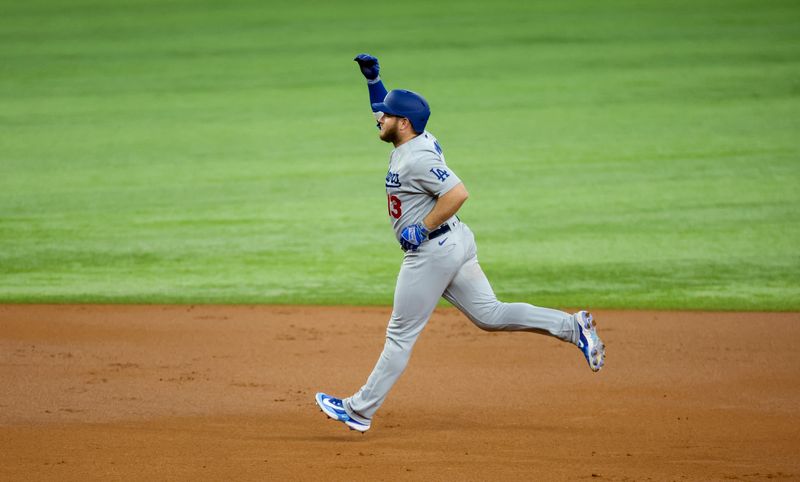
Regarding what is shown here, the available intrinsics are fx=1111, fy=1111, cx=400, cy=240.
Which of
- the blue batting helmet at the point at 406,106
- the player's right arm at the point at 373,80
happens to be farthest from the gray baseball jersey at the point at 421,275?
the player's right arm at the point at 373,80

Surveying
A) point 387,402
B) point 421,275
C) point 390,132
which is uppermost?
point 390,132

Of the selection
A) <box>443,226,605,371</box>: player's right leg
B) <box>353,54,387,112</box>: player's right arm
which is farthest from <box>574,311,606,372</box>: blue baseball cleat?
<box>353,54,387,112</box>: player's right arm

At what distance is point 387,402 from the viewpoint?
20.9 feet

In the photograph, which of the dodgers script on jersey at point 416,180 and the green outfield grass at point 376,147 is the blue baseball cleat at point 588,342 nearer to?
the dodgers script on jersey at point 416,180

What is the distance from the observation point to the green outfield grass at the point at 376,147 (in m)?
9.95

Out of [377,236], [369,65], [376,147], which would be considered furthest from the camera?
[376,147]

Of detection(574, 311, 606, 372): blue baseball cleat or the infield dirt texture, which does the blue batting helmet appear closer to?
detection(574, 311, 606, 372): blue baseball cleat

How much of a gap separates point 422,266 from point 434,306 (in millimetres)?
210

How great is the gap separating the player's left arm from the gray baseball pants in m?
0.17

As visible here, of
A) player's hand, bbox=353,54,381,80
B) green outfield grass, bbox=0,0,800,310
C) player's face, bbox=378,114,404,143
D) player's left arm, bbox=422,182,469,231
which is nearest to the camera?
player's left arm, bbox=422,182,469,231

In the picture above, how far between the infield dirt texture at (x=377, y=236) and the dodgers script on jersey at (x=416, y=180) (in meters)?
1.13

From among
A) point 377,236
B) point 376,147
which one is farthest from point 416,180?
point 376,147

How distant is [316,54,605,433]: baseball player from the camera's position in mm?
5281

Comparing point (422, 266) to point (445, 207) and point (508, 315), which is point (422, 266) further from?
point (508, 315)
